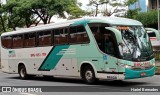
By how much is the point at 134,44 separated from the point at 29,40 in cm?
789

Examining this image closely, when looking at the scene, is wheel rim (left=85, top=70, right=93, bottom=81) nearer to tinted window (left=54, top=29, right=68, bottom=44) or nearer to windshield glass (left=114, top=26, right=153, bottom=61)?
tinted window (left=54, top=29, right=68, bottom=44)

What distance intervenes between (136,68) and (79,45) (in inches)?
130

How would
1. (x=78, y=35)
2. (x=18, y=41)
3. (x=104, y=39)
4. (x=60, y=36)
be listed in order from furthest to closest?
Result: 1. (x=18, y=41)
2. (x=60, y=36)
3. (x=78, y=35)
4. (x=104, y=39)

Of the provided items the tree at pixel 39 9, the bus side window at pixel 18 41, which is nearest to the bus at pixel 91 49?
the bus side window at pixel 18 41

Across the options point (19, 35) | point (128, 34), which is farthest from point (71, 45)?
point (19, 35)

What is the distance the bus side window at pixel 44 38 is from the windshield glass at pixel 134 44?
5055 millimetres

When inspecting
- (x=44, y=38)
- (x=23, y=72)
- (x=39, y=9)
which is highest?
(x=39, y=9)

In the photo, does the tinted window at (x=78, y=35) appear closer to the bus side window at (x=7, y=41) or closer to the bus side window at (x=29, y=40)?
the bus side window at (x=29, y=40)

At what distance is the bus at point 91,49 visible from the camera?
54.7 feet

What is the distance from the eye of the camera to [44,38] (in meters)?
21.4

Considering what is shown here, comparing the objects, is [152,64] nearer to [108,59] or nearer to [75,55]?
[108,59]

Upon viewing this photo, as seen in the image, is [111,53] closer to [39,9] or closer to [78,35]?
[78,35]

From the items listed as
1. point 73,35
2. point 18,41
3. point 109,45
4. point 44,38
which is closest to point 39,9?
point 18,41

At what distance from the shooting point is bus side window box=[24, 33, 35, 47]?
73.9 feet
